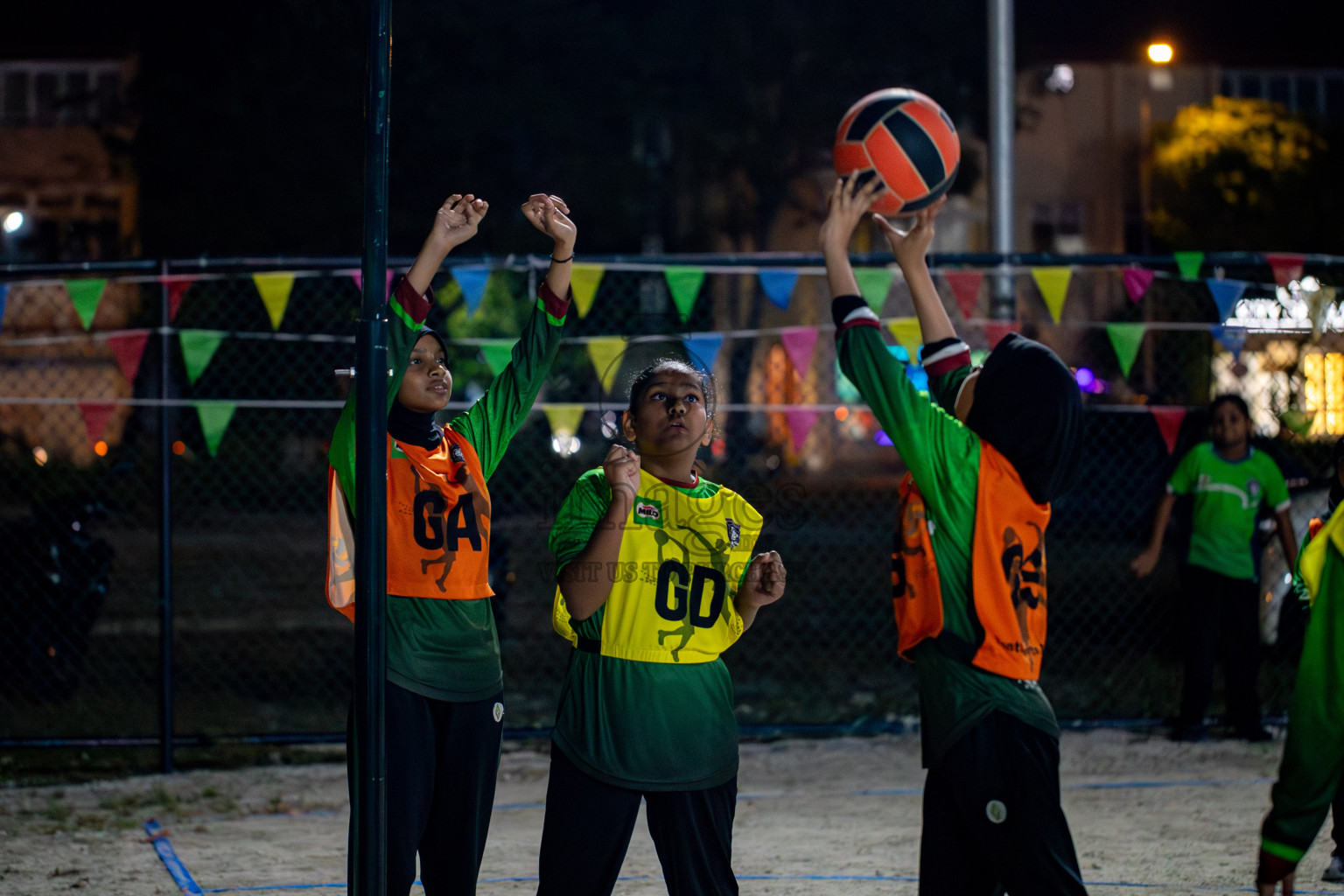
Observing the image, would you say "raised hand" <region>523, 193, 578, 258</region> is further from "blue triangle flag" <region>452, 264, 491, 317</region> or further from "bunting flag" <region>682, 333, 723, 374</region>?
"bunting flag" <region>682, 333, 723, 374</region>

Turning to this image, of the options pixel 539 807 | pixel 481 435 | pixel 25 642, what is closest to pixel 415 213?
pixel 25 642

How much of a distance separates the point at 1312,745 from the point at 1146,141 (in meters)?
32.7

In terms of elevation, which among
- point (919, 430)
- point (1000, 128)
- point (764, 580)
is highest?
point (1000, 128)

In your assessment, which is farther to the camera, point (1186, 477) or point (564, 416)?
point (1186, 477)

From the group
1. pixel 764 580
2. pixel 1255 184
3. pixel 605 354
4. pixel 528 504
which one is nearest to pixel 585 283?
pixel 605 354

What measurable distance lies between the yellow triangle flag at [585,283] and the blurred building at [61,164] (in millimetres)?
32121

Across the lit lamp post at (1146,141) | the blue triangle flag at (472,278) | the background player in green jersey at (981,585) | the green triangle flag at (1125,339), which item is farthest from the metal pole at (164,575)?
the lit lamp post at (1146,141)

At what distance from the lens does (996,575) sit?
3.42 m

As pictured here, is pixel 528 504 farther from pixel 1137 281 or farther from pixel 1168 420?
pixel 1137 281

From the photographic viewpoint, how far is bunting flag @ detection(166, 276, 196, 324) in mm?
7213

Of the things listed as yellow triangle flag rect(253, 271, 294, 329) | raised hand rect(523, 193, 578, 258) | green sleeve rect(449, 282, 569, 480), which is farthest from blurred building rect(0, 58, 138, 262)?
raised hand rect(523, 193, 578, 258)

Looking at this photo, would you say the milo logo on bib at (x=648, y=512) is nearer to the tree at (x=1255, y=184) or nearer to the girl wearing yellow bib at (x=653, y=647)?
the girl wearing yellow bib at (x=653, y=647)

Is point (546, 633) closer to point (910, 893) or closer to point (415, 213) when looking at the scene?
point (910, 893)

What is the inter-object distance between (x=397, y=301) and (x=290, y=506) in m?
17.4
